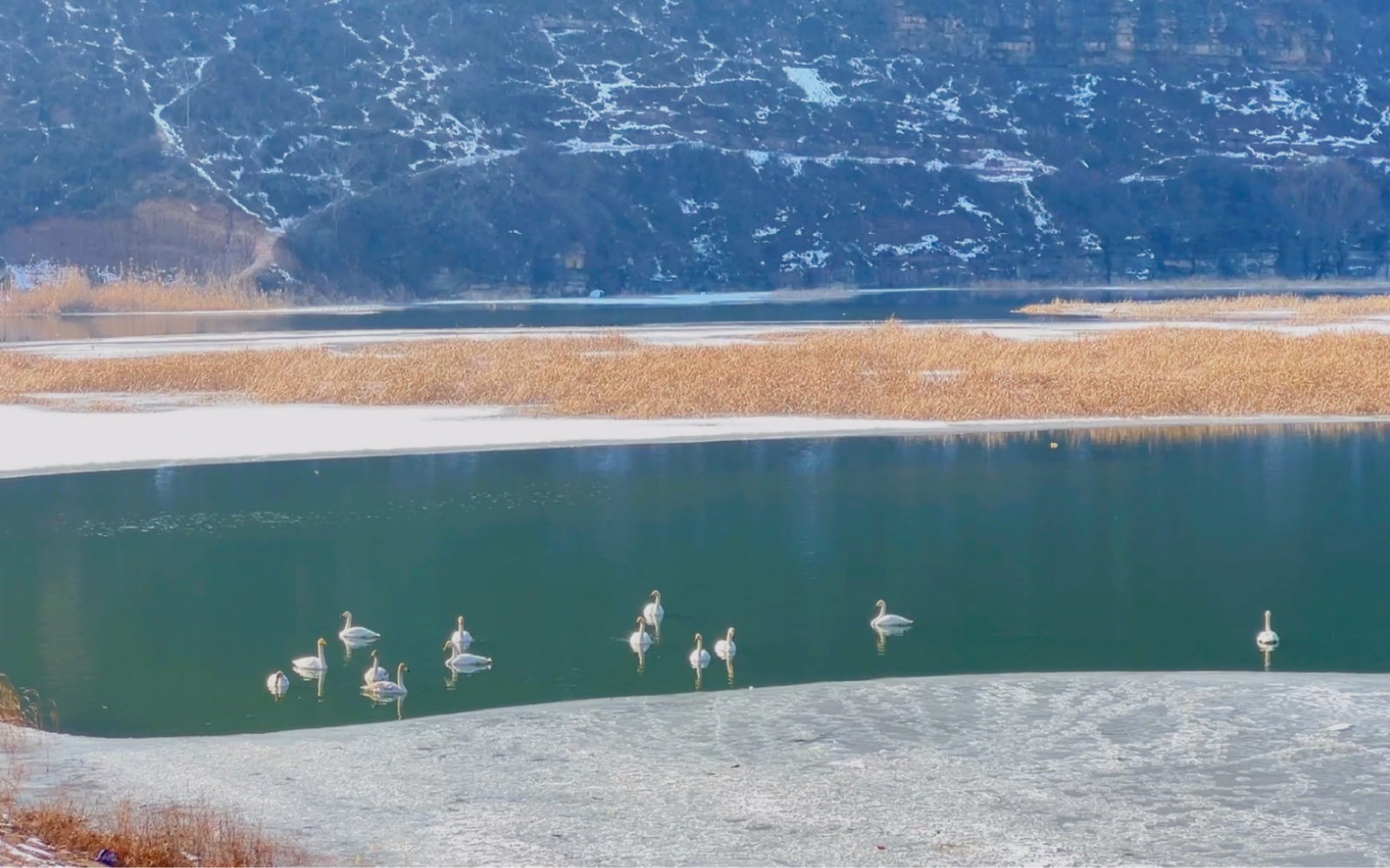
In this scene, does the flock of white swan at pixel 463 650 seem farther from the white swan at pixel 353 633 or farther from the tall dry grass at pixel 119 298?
the tall dry grass at pixel 119 298

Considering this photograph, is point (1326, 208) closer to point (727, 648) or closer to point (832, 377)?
point (832, 377)

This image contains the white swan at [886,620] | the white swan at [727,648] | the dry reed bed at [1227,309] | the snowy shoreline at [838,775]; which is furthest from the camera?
the dry reed bed at [1227,309]

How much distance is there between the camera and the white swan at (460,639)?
15508 millimetres

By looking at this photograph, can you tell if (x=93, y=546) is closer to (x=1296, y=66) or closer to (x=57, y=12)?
(x=57, y=12)

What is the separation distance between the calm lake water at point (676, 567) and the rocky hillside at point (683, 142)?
63.1 m

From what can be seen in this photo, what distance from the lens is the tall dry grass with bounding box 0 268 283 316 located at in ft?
244

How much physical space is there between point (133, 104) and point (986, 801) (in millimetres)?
92439

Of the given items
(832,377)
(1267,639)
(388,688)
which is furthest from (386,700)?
(832,377)

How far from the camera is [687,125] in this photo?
343 ft

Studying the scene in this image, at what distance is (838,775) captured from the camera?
1154 cm

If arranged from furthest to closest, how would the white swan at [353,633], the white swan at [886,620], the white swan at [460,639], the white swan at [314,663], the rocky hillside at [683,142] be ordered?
the rocky hillside at [683,142]
the white swan at [886,620]
the white swan at [353,633]
the white swan at [460,639]
the white swan at [314,663]

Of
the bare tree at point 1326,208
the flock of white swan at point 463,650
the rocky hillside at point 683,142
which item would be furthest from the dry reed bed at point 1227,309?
the flock of white swan at point 463,650

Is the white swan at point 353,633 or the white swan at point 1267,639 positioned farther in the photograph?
the white swan at point 353,633

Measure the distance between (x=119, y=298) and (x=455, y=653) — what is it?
212 feet
